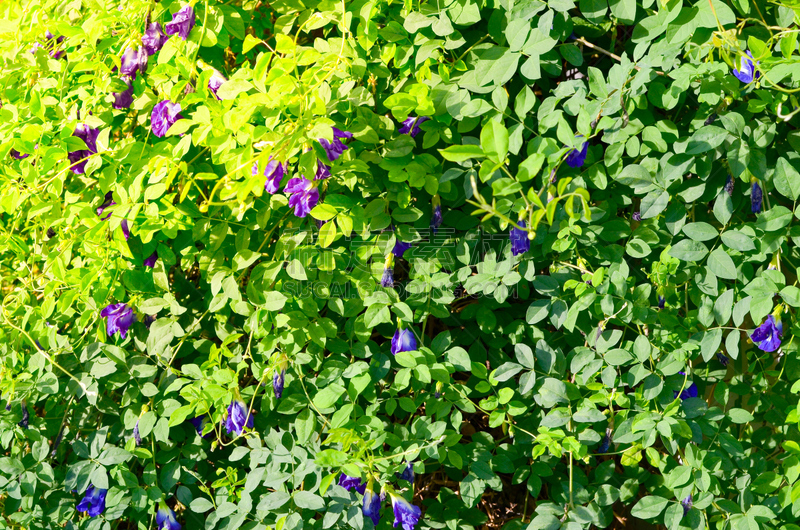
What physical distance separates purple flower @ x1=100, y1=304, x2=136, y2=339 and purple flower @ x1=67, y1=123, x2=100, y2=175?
14.4 inches

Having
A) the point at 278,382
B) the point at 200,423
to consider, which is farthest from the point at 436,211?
the point at 200,423

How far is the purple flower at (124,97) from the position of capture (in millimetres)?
1576

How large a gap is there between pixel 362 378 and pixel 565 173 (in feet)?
2.14

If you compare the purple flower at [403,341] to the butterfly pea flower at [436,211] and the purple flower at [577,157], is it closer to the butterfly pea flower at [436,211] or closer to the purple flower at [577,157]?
the butterfly pea flower at [436,211]

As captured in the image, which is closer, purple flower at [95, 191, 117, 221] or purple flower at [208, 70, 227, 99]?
purple flower at [208, 70, 227, 99]

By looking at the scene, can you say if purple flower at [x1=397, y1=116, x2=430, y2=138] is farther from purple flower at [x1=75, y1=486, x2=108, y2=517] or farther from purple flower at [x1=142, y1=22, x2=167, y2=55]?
purple flower at [x1=75, y1=486, x2=108, y2=517]

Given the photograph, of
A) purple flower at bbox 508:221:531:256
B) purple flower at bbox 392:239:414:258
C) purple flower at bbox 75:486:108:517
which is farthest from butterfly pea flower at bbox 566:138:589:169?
purple flower at bbox 75:486:108:517

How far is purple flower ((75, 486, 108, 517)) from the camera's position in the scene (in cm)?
164

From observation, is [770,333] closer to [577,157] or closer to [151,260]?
[577,157]

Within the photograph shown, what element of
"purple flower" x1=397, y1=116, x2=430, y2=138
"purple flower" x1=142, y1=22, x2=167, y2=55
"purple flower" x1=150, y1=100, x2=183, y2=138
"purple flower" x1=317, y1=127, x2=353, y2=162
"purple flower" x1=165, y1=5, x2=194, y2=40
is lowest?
"purple flower" x1=397, y1=116, x2=430, y2=138

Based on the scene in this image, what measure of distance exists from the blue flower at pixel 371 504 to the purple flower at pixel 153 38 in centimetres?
115

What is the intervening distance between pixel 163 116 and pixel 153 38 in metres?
0.20

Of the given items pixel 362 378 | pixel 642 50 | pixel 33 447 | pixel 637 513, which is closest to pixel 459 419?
pixel 362 378

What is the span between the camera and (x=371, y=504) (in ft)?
4.44
